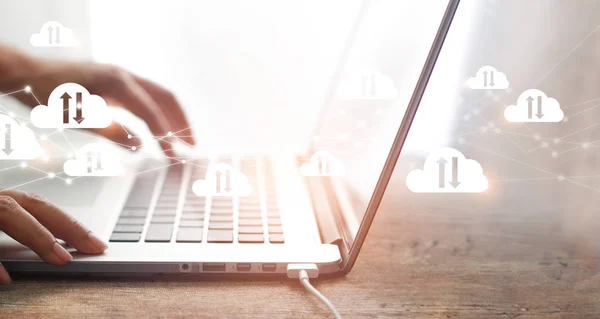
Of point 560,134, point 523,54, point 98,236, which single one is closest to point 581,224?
point 560,134

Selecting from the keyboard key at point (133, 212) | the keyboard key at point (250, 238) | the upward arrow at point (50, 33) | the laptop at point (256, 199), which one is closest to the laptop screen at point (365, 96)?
the laptop at point (256, 199)

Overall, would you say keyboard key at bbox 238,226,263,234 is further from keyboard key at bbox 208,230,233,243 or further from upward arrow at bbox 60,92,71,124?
upward arrow at bbox 60,92,71,124

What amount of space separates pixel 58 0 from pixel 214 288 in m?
0.37

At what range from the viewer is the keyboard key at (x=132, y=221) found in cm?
52

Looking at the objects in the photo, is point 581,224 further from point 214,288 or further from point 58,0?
point 58,0

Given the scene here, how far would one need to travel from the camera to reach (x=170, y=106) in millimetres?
532

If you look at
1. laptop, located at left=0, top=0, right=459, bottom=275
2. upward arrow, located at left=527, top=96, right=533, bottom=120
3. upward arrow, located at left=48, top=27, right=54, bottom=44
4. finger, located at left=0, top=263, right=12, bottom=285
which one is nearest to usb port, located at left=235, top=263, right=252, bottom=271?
laptop, located at left=0, top=0, right=459, bottom=275

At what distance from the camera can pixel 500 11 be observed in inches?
29.1

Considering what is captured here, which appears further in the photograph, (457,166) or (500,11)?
(500,11)

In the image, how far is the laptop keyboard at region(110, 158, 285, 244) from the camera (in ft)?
1.66

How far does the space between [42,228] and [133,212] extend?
0.10 meters

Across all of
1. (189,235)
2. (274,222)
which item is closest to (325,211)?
(274,222)

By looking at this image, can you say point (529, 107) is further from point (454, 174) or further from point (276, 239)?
point (276, 239)

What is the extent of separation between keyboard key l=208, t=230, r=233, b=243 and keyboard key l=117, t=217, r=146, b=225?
8 cm
